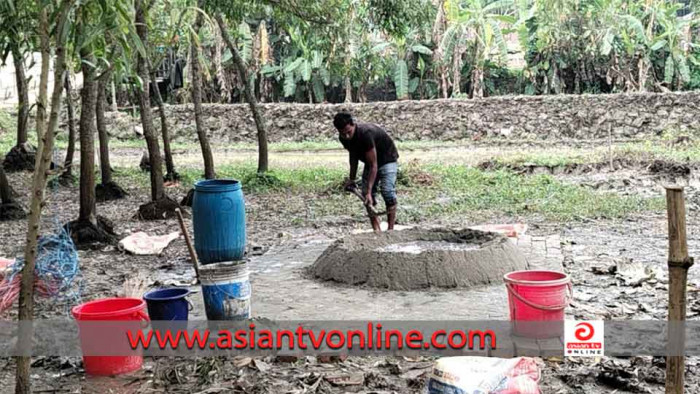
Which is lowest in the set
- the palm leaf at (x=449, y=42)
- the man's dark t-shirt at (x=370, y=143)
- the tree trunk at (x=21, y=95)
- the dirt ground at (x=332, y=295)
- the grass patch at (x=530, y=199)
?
the dirt ground at (x=332, y=295)

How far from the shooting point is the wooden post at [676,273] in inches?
113

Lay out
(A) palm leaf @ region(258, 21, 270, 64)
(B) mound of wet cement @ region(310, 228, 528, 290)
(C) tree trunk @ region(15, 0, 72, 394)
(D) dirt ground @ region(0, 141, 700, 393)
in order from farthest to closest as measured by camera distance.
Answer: (A) palm leaf @ region(258, 21, 270, 64), (B) mound of wet cement @ region(310, 228, 528, 290), (D) dirt ground @ region(0, 141, 700, 393), (C) tree trunk @ region(15, 0, 72, 394)

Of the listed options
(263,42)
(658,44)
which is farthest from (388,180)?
(658,44)

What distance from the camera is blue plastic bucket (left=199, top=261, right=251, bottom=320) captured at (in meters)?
4.57

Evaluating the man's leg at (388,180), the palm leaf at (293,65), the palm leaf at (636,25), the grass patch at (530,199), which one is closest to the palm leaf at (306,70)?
the palm leaf at (293,65)

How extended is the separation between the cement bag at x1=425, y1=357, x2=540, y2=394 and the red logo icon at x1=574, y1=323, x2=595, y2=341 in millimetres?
1156

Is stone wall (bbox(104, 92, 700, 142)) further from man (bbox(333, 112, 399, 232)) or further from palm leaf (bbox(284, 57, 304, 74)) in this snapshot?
man (bbox(333, 112, 399, 232))

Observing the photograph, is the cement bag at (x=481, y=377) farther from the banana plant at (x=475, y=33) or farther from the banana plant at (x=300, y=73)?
the banana plant at (x=300, y=73)

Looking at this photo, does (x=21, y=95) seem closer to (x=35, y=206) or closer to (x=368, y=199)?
(x=368, y=199)

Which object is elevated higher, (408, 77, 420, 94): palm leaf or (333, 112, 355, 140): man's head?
(408, 77, 420, 94): palm leaf

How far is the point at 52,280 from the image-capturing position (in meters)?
5.87

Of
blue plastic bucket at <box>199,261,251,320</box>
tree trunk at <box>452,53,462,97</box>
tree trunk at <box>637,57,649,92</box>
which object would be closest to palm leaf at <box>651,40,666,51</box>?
tree trunk at <box>637,57,649,92</box>

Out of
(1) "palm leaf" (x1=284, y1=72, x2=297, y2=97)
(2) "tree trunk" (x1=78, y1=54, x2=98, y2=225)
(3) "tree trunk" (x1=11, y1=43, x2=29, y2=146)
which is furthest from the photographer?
(1) "palm leaf" (x1=284, y1=72, x2=297, y2=97)

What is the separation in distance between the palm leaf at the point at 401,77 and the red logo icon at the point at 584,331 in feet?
69.3
